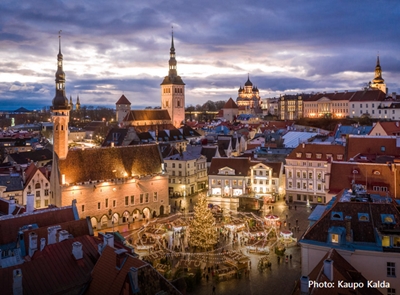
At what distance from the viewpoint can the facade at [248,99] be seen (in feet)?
589

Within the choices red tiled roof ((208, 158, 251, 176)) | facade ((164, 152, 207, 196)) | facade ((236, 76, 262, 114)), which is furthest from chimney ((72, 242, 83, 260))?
facade ((236, 76, 262, 114))

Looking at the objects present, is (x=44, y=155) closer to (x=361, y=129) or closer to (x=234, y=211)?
(x=234, y=211)

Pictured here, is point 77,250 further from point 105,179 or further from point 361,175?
point 361,175

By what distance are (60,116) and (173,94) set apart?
70.2 meters

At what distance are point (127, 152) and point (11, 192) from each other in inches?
513

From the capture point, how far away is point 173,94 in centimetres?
11188

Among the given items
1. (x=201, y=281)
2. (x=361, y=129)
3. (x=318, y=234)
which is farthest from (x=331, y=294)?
(x=361, y=129)

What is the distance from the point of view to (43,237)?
2164 cm

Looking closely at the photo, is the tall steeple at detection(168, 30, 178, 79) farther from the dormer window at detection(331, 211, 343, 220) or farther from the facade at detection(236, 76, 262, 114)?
the dormer window at detection(331, 211, 343, 220)

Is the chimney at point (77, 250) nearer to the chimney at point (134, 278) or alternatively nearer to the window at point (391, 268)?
the chimney at point (134, 278)

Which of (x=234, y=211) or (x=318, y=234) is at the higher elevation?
(x=318, y=234)

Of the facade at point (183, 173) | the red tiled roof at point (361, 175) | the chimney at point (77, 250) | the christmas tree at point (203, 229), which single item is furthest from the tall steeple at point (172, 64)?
the chimney at point (77, 250)

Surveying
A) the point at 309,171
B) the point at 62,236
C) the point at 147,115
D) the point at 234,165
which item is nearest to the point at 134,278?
the point at 62,236

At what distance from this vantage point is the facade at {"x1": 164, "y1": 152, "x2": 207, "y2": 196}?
5591cm
